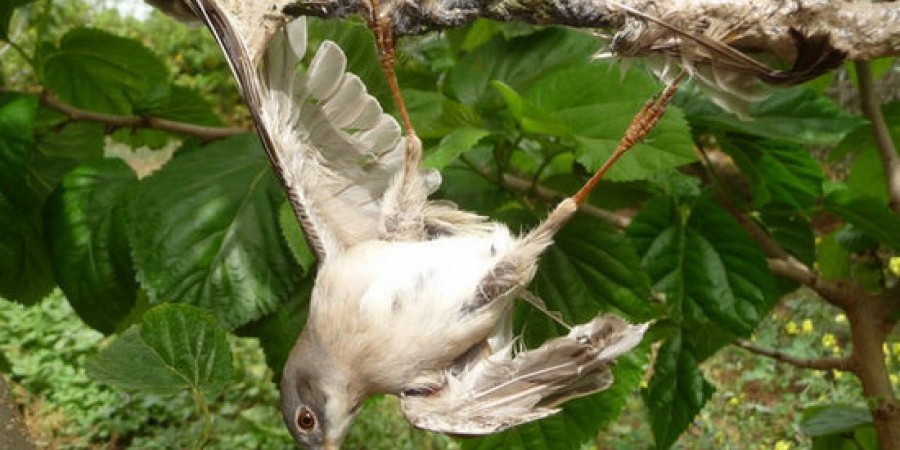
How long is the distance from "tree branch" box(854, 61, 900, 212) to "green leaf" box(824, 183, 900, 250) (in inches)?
1.0

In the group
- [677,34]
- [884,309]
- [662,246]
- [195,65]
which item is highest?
[677,34]

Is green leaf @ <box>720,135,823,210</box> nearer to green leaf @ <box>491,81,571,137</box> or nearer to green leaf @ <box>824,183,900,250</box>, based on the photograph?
green leaf @ <box>824,183,900,250</box>

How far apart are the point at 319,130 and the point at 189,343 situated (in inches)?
10.8

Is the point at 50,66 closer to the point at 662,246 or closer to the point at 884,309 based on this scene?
the point at 662,246

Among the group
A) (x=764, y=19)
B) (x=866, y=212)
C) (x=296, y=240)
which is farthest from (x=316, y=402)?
(x=866, y=212)

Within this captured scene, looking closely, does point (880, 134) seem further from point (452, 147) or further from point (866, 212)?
point (452, 147)

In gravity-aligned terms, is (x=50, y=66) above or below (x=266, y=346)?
above

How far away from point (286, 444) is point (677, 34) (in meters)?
2.81

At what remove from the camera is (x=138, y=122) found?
1498mm

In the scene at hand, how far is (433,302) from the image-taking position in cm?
100

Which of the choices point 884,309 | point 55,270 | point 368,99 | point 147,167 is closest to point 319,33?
point 368,99

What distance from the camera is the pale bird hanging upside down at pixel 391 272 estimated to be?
0.93 metres

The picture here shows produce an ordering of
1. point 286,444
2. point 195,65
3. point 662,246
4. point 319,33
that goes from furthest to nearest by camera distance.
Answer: point 195,65
point 286,444
point 662,246
point 319,33

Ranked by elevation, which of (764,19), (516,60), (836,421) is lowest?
(836,421)
